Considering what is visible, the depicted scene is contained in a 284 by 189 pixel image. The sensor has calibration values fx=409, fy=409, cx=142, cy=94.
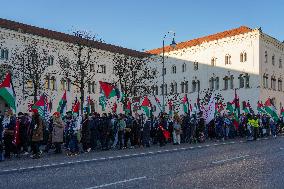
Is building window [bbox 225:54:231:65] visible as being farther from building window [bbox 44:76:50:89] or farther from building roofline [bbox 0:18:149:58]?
building window [bbox 44:76:50:89]

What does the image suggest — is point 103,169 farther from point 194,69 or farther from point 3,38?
point 194,69

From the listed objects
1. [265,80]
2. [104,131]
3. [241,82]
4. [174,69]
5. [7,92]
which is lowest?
[104,131]

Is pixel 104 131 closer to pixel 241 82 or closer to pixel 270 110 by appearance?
pixel 270 110

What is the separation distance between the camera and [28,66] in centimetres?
4612

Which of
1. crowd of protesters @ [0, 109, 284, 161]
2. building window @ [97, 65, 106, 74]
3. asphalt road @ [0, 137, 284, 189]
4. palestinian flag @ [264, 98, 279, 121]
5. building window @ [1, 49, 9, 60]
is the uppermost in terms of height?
building window @ [1, 49, 9, 60]

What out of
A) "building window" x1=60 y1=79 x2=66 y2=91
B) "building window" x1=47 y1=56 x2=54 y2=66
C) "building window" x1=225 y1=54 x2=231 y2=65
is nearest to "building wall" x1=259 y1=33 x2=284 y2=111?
"building window" x1=225 y1=54 x2=231 y2=65

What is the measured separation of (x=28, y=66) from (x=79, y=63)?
5760 millimetres

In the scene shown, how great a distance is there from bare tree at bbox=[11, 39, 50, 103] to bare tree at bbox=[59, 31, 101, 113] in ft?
10.5

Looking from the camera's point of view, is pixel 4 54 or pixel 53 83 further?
pixel 53 83

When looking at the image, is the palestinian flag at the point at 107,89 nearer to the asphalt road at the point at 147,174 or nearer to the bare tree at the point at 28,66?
the asphalt road at the point at 147,174

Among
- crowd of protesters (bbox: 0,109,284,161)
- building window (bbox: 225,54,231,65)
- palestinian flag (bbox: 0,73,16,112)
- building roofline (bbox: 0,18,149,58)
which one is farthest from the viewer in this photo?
building window (bbox: 225,54,231,65)

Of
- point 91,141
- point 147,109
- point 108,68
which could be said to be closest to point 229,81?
point 108,68

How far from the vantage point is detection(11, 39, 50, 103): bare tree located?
46656 millimetres

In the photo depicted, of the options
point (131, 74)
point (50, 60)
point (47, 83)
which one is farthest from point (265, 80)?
point (47, 83)
